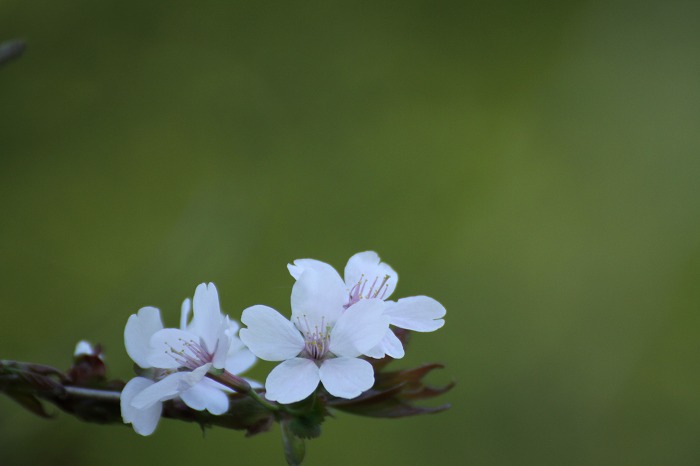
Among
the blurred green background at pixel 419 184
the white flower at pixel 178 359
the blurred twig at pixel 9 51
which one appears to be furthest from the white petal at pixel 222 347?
the blurred green background at pixel 419 184

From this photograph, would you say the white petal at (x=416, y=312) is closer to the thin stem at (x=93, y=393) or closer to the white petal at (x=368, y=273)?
the white petal at (x=368, y=273)

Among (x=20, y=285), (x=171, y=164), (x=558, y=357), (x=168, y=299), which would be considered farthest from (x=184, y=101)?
(x=558, y=357)

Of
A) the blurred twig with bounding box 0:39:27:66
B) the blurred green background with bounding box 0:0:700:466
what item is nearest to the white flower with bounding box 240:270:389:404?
the blurred twig with bounding box 0:39:27:66

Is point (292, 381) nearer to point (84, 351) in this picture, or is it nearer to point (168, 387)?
point (168, 387)

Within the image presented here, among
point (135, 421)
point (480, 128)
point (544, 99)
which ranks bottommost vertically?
point (135, 421)

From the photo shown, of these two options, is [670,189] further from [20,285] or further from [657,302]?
[20,285]

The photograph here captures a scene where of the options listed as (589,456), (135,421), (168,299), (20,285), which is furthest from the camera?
(589,456)
